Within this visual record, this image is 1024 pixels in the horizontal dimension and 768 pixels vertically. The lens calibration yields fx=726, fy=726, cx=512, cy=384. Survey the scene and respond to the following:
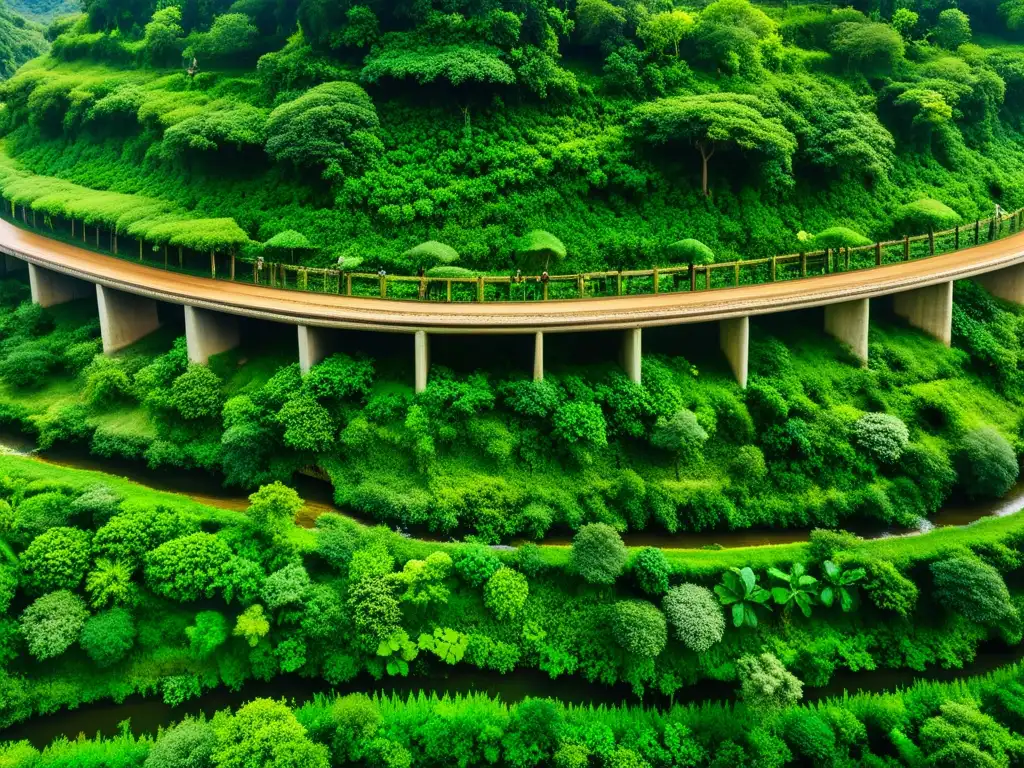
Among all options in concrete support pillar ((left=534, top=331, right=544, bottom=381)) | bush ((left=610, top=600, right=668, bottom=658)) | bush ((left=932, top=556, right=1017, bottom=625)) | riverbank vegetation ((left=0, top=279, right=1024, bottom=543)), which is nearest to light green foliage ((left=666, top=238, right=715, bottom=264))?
riverbank vegetation ((left=0, top=279, right=1024, bottom=543))

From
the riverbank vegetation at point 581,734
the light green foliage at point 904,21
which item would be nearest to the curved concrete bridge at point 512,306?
the riverbank vegetation at point 581,734

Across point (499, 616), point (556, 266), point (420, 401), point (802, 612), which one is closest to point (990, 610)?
point (802, 612)

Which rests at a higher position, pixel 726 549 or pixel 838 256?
pixel 838 256

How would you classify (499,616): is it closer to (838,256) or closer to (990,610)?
(990,610)

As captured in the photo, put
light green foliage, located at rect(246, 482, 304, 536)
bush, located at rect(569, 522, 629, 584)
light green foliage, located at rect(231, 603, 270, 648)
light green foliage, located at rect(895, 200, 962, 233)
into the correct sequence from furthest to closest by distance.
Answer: light green foliage, located at rect(895, 200, 962, 233), light green foliage, located at rect(246, 482, 304, 536), bush, located at rect(569, 522, 629, 584), light green foliage, located at rect(231, 603, 270, 648)

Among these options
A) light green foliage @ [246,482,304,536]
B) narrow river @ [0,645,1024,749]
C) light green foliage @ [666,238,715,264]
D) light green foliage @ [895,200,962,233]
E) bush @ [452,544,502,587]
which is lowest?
narrow river @ [0,645,1024,749]

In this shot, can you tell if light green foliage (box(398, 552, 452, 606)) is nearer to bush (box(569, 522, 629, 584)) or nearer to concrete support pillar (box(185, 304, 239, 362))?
bush (box(569, 522, 629, 584))

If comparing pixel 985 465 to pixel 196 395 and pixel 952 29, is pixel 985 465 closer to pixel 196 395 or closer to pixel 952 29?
pixel 196 395

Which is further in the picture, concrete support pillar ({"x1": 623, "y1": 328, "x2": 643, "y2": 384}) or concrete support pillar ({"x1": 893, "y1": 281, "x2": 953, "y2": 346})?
concrete support pillar ({"x1": 893, "y1": 281, "x2": 953, "y2": 346})
